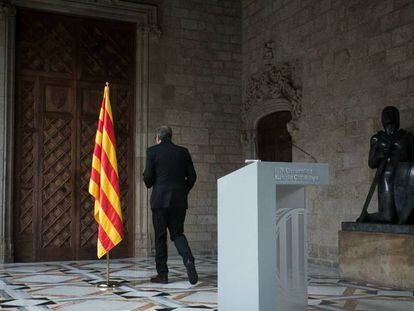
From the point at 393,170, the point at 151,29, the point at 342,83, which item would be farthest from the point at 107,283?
the point at 151,29

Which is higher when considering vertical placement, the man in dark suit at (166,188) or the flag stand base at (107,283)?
the man in dark suit at (166,188)

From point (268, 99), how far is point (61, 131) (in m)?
3.10

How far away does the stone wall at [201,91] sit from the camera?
9055 millimetres

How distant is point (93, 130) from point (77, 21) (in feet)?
5.40

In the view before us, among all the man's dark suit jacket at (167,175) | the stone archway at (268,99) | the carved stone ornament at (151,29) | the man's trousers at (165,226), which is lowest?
the man's trousers at (165,226)

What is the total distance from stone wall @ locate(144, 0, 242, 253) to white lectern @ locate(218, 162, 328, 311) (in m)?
5.72

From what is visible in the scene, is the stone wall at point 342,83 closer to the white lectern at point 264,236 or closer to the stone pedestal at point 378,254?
the stone pedestal at point 378,254

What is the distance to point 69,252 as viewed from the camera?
831cm

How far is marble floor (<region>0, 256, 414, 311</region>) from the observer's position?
429 cm

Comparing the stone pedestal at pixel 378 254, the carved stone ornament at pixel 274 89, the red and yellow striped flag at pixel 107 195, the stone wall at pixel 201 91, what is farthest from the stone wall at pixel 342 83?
the red and yellow striped flag at pixel 107 195

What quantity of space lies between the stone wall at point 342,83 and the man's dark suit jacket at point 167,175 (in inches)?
98.0

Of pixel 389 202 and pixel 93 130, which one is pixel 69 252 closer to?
pixel 93 130

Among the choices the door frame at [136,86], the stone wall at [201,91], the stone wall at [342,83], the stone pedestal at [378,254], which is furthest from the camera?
the stone wall at [201,91]

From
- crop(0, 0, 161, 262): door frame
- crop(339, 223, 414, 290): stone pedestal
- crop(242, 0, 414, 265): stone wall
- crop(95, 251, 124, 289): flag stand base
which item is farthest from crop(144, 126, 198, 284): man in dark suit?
crop(0, 0, 161, 262): door frame
